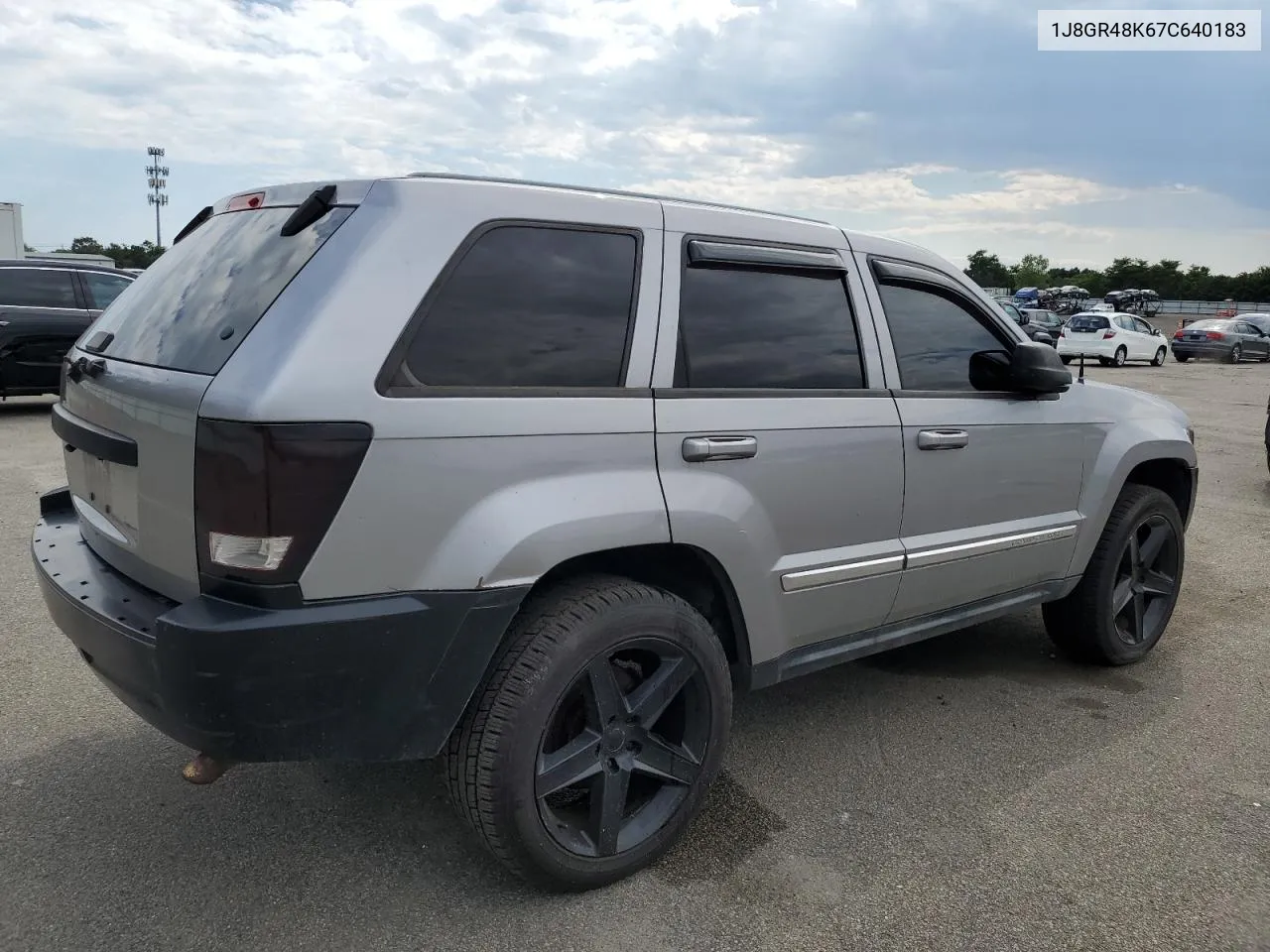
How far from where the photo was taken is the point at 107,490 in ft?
8.50

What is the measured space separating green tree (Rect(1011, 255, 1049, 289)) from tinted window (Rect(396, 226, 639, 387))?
11528 centimetres

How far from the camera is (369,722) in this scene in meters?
2.25

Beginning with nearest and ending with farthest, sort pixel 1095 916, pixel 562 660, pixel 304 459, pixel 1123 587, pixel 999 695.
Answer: pixel 304 459 → pixel 562 660 → pixel 1095 916 → pixel 999 695 → pixel 1123 587

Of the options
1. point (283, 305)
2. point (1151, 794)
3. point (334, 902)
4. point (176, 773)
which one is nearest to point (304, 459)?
point (283, 305)

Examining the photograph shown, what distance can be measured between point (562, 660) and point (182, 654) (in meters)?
0.87

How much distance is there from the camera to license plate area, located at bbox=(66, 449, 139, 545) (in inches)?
96.4

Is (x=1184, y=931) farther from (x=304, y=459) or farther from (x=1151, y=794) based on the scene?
(x=304, y=459)

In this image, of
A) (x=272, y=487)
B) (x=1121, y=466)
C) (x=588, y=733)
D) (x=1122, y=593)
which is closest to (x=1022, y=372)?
(x=1121, y=466)

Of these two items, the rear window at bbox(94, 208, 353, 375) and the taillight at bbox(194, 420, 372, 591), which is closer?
the taillight at bbox(194, 420, 372, 591)

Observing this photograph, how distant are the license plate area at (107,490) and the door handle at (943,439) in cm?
240

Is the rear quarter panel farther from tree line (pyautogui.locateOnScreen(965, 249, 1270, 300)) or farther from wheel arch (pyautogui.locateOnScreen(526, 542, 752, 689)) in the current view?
tree line (pyautogui.locateOnScreen(965, 249, 1270, 300))

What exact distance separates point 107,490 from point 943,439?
103 inches

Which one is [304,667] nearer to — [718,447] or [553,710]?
[553,710]

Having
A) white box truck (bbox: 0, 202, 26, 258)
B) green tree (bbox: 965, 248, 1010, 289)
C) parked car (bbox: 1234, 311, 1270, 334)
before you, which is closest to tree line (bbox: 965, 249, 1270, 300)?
green tree (bbox: 965, 248, 1010, 289)
